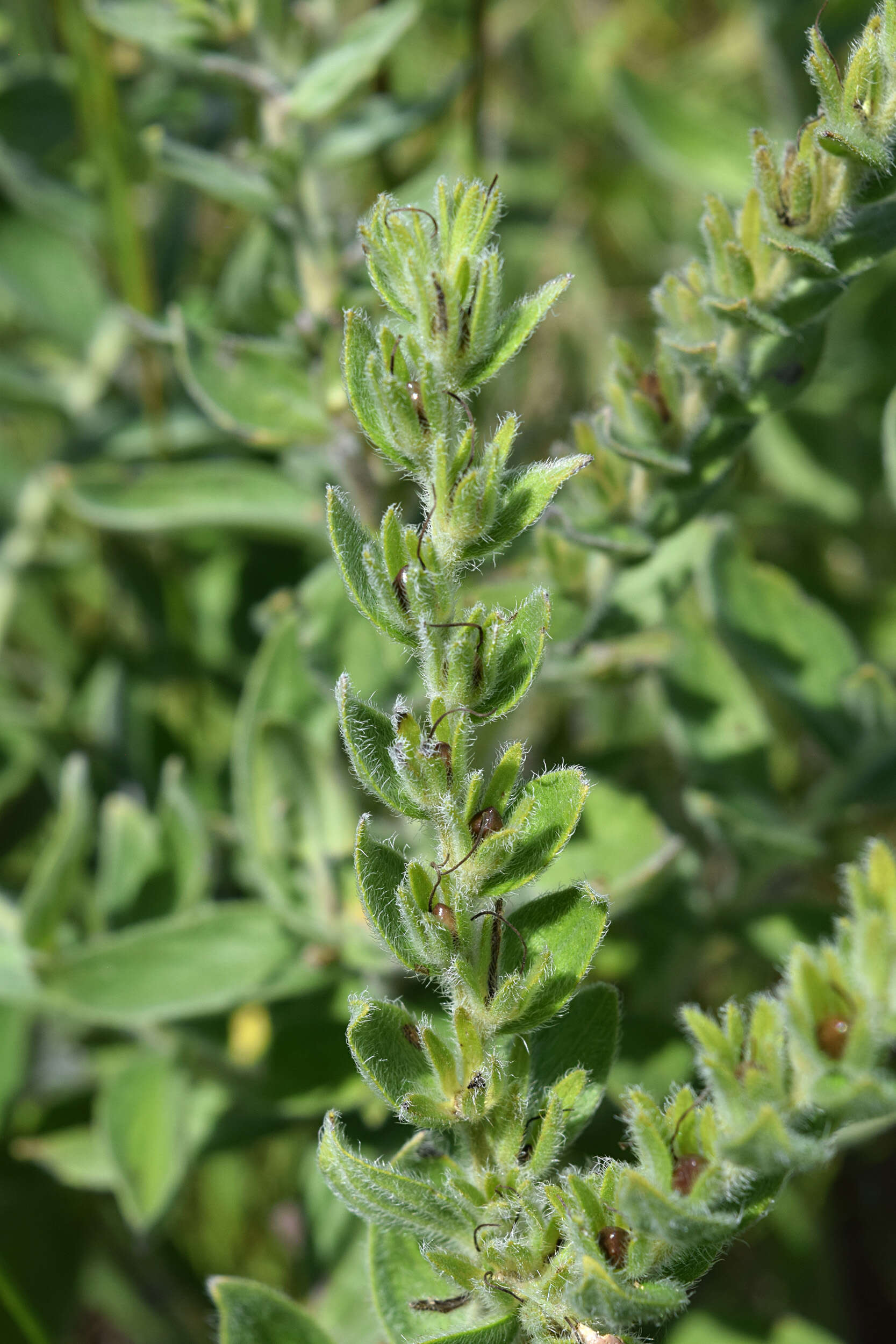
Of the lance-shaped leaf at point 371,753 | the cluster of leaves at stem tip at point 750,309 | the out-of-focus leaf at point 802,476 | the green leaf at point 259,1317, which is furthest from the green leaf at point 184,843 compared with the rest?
the out-of-focus leaf at point 802,476

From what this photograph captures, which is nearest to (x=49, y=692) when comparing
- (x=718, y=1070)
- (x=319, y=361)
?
(x=319, y=361)

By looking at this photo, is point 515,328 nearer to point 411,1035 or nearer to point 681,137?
point 411,1035

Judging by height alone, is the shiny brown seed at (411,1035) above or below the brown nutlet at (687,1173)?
below

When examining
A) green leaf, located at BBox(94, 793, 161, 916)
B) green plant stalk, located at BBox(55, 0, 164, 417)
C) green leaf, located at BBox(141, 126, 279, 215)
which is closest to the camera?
green leaf, located at BBox(141, 126, 279, 215)

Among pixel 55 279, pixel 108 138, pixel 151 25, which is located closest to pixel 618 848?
pixel 151 25

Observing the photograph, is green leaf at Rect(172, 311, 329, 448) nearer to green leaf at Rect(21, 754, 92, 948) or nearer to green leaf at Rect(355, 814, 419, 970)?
green leaf at Rect(21, 754, 92, 948)

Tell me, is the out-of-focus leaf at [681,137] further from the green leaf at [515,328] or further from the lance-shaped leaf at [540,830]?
the lance-shaped leaf at [540,830]

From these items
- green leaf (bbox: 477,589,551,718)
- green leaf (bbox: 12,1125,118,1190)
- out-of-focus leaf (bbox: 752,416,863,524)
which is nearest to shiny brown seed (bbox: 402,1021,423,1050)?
green leaf (bbox: 477,589,551,718)
